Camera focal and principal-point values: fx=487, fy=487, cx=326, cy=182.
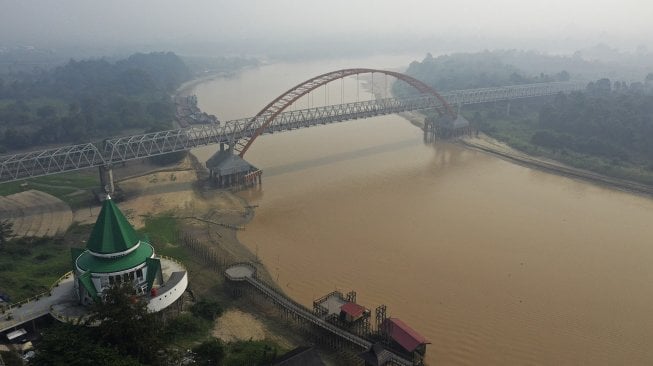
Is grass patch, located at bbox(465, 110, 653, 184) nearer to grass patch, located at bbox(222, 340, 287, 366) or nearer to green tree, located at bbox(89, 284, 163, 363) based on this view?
grass patch, located at bbox(222, 340, 287, 366)

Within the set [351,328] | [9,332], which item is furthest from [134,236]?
[351,328]

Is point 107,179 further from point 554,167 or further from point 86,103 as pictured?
point 86,103

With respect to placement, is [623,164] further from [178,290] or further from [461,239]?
[178,290]

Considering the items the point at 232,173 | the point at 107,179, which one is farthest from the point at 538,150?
the point at 107,179

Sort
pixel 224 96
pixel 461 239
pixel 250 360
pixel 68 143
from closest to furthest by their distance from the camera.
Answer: pixel 250 360, pixel 461 239, pixel 68 143, pixel 224 96

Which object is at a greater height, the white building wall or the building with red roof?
the white building wall

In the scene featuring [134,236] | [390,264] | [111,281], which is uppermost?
[134,236]

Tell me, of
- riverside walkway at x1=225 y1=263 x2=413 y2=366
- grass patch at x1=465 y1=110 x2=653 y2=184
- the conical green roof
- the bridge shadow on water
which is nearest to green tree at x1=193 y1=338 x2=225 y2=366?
riverside walkway at x1=225 y1=263 x2=413 y2=366
